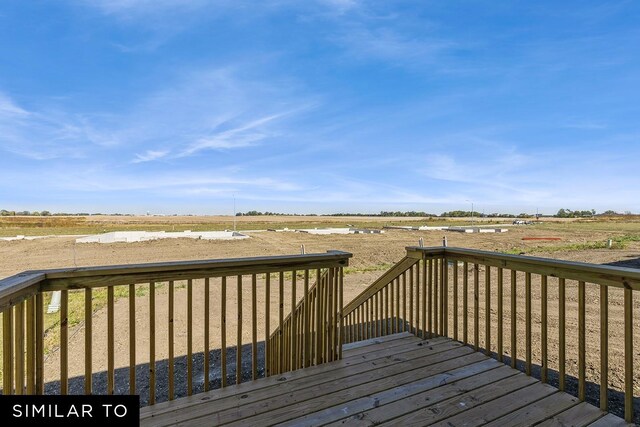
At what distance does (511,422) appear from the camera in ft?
5.66

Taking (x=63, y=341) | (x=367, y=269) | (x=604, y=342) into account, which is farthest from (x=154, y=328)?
(x=367, y=269)

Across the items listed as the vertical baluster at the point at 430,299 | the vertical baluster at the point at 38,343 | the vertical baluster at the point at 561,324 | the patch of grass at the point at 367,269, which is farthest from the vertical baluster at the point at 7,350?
the patch of grass at the point at 367,269

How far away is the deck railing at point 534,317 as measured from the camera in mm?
1828

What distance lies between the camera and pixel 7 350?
1.39 m

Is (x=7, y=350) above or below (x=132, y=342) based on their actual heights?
above

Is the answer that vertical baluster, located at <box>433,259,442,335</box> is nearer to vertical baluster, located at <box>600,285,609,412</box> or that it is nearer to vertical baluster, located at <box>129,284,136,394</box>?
vertical baluster, located at <box>600,285,609,412</box>

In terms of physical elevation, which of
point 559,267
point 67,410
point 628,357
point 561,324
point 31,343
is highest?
point 559,267

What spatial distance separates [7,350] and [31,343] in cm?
13

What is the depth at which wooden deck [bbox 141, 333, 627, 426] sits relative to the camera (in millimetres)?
1754

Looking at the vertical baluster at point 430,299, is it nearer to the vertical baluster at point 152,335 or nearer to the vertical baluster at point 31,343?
the vertical baluster at point 152,335

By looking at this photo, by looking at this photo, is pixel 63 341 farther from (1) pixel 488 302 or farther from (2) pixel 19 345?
(1) pixel 488 302

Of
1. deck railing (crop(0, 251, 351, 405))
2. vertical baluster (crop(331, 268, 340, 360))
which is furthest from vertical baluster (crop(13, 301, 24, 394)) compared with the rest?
vertical baluster (crop(331, 268, 340, 360))

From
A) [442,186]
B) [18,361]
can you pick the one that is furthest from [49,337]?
[442,186]

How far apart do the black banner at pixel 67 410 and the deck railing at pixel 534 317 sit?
7.95ft
